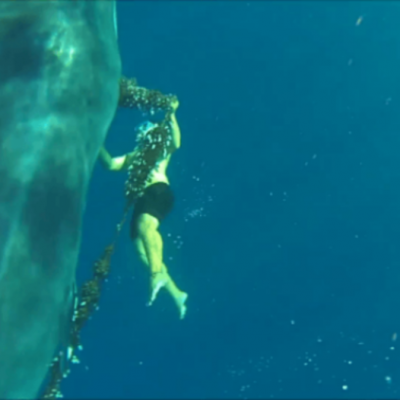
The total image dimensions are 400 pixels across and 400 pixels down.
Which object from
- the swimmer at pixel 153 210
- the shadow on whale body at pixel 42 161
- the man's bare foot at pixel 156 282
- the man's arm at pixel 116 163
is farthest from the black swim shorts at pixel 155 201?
the shadow on whale body at pixel 42 161

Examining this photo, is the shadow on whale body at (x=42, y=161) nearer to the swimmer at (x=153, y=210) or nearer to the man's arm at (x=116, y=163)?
the man's arm at (x=116, y=163)

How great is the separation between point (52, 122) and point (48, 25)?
1.47 m

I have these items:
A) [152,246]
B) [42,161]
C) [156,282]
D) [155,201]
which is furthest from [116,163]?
[42,161]

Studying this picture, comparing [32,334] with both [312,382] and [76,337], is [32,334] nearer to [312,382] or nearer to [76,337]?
[76,337]

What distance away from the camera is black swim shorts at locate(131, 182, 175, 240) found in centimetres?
1074

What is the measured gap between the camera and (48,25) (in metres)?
7.95

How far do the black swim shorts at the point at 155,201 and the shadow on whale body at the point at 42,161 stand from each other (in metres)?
2.44

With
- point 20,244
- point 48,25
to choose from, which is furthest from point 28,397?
point 48,25

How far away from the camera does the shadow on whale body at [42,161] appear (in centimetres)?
661

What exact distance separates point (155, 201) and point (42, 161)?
13.0ft

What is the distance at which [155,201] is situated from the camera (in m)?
10.9

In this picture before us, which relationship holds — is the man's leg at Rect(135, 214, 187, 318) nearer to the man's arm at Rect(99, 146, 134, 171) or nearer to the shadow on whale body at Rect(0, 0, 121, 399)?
the man's arm at Rect(99, 146, 134, 171)

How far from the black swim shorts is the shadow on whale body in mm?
2443

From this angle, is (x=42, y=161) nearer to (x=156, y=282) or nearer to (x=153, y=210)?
(x=153, y=210)
